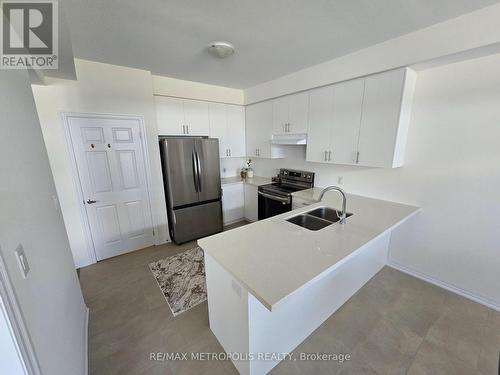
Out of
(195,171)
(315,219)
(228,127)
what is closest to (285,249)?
(315,219)

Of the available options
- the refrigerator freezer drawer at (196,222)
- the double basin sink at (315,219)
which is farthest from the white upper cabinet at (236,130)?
the double basin sink at (315,219)

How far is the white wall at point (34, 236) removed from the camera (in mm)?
805

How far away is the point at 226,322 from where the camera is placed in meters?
1.52

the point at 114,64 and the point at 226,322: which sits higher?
the point at 114,64

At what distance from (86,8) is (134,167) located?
1862 millimetres

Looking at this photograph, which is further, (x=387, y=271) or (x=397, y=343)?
(x=387, y=271)

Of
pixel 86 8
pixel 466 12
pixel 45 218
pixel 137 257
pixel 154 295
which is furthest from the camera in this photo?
pixel 137 257

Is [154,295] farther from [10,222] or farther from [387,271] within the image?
[387,271]

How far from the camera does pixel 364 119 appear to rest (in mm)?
2346

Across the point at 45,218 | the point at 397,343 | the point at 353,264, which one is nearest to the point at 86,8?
the point at 45,218

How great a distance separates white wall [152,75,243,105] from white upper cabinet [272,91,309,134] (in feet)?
2.94

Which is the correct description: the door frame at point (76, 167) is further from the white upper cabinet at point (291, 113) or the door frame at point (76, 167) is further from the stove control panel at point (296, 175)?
the stove control panel at point (296, 175)

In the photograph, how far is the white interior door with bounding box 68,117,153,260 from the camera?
2625mm

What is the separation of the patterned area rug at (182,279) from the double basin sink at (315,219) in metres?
1.31
